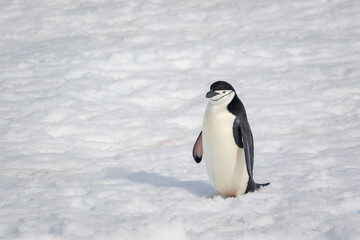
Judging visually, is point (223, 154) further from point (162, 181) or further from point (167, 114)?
point (167, 114)

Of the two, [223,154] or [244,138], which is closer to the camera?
[244,138]

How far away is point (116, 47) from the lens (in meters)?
7.36

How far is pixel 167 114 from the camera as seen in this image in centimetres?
552

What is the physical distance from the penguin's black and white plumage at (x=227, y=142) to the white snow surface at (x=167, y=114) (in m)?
0.13

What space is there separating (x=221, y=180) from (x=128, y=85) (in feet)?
10.2

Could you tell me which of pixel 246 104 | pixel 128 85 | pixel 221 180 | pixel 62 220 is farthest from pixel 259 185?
pixel 128 85

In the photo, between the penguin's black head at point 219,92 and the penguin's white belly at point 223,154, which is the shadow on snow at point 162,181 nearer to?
the penguin's white belly at point 223,154

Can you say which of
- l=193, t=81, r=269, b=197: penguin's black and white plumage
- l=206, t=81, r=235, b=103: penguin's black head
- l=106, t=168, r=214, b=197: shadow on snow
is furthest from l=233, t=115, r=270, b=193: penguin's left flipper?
l=106, t=168, r=214, b=197: shadow on snow

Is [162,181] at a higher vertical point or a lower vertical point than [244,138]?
lower

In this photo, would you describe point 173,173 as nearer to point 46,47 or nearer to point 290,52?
point 290,52

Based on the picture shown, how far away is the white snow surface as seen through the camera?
307 centimetres

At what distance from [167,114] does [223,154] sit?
2.25m

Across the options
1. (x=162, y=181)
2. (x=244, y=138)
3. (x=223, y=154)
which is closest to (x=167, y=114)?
(x=162, y=181)

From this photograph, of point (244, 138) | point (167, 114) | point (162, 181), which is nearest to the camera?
point (244, 138)
